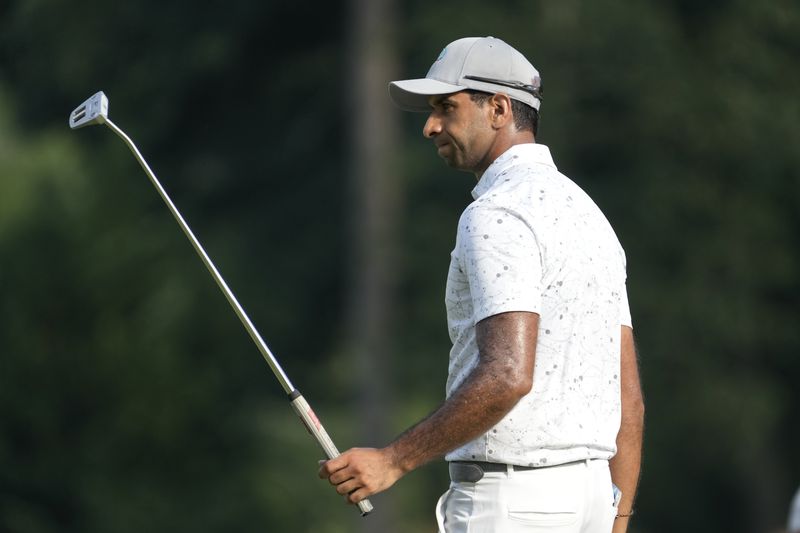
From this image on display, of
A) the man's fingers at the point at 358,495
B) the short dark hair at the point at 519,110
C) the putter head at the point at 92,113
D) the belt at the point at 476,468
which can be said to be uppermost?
the putter head at the point at 92,113

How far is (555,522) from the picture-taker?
3.41 metres

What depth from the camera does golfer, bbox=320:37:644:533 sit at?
10.8ft

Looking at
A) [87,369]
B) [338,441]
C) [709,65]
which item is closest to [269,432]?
[338,441]

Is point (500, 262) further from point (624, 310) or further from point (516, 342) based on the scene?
point (624, 310)

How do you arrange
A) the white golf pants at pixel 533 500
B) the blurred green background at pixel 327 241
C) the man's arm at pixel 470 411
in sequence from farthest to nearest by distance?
the blurred green background at pixel 327 241
the white golf pants at pixel 533 500
the man's arm at pixel 470 411

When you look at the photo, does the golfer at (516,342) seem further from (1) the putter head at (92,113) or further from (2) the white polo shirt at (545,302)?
(1) the putter head at (92,113)

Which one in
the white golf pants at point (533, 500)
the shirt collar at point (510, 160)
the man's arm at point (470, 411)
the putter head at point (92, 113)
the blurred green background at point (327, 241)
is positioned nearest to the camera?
the man's arm at point (470, 411)

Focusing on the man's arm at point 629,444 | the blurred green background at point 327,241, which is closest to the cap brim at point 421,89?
the man's arm at point 629,444

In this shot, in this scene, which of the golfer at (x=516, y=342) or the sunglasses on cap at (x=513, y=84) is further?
the sunglasses on cap at (x=513, y=84)

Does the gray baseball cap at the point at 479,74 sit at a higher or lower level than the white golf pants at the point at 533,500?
higher

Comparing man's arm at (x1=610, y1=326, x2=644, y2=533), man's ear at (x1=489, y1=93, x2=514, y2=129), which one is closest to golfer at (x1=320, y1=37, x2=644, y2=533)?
man's ear at (x1=489, y1=93, x2=514, y2=129)

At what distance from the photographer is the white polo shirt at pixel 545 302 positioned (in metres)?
3.32

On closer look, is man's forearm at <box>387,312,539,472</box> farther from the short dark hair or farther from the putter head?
the putter head

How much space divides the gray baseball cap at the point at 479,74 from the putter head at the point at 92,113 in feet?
2.41
